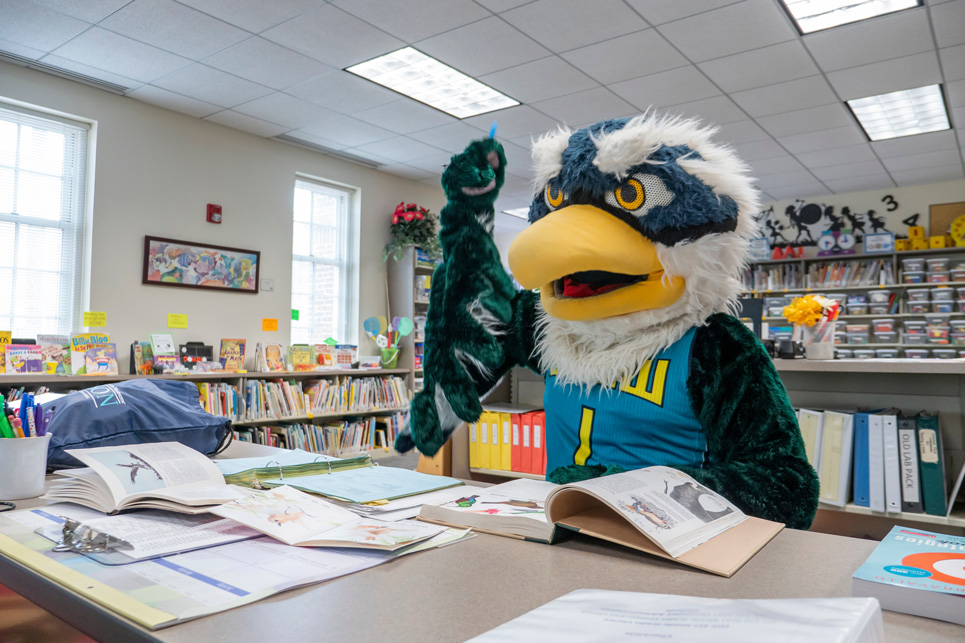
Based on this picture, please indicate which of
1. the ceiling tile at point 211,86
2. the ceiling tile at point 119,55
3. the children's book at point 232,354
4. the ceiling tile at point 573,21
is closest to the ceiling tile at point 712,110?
the ceiling tile at point 573,21

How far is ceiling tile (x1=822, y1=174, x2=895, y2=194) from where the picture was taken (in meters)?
5.95

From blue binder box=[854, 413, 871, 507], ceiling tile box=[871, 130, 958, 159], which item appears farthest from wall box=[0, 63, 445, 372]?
ceiling tile box=[871, 130, 958, 159]

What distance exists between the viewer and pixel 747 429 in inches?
41.5

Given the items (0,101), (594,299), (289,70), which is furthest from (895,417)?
(0,101)

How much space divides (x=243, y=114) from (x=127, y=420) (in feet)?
11.7

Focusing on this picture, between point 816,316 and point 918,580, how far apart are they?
6.36 feet

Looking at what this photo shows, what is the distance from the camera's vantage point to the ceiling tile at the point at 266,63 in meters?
3.44

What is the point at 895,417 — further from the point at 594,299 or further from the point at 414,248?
the point at 414,248

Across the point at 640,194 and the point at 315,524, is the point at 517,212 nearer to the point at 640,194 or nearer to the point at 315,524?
the point at 640,194

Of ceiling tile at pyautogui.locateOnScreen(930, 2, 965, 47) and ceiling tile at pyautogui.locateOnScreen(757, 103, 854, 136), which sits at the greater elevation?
ceiling tile at pyautogui.locateOnScreen(930, 2, 965, 47)

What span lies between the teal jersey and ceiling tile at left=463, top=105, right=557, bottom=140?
11.3 feet

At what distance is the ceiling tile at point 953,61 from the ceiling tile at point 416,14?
250 cm

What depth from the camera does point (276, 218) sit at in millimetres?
4992

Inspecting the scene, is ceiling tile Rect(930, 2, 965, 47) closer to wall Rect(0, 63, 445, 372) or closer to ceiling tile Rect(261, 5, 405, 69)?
ceiling tile Rect(261, 5, 405, 69)
